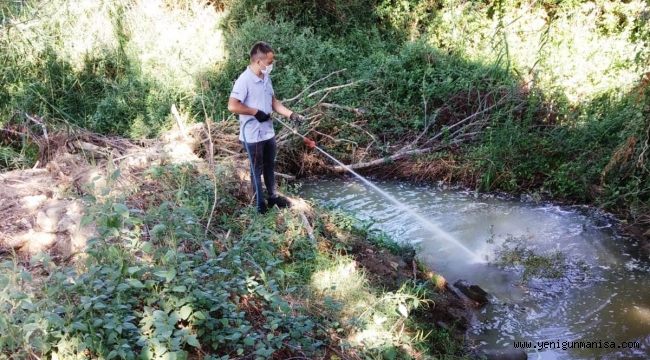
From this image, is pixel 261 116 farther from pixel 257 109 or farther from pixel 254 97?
pixel 254 97

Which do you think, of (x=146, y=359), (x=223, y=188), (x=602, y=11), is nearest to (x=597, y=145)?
(x=602, y=11)

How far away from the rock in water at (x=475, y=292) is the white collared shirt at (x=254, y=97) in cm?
260

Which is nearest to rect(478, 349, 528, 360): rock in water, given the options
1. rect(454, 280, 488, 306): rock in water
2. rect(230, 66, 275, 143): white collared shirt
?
rect(454, 280, 488, 306): rock in water

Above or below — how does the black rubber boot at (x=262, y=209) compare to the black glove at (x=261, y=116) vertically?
below

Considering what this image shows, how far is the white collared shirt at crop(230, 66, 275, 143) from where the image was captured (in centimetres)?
512

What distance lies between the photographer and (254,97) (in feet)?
17.1

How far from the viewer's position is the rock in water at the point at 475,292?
527 centimetres

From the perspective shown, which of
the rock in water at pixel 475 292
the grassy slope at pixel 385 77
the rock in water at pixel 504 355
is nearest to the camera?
the rock in water at pixel 504 355

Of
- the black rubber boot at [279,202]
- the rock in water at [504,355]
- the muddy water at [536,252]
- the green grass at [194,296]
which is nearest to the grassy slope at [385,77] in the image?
the muddy water at [536,252]

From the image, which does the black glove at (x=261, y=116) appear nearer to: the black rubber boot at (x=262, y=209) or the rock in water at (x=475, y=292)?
the black rubber boot at (x=262, y=209)

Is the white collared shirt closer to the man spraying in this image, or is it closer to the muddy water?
the man spraying

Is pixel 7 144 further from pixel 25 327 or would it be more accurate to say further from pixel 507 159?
pixel 507 159

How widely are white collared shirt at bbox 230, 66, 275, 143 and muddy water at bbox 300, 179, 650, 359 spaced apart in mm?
→ 2438

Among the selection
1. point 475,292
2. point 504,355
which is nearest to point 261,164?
point 475,292
